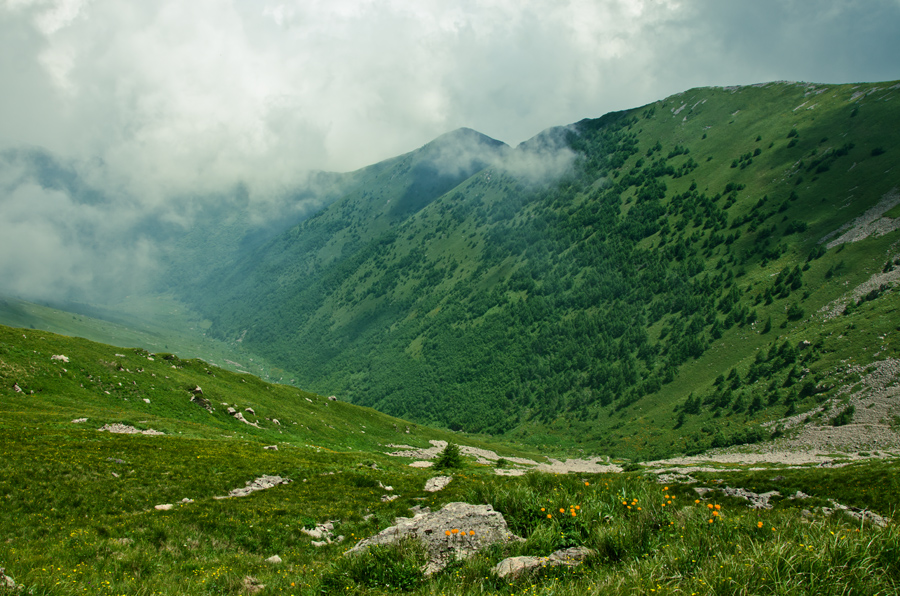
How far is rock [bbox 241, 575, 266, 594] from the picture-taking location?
9.88 metres

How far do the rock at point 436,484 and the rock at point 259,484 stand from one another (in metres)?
7.82

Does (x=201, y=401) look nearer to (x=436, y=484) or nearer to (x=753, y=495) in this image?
(x=436, y=484)

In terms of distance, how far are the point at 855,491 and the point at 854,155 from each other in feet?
564

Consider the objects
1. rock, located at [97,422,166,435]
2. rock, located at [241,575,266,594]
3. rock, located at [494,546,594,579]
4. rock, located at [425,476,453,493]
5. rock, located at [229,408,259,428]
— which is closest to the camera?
rock, located at [494,546,594,579]

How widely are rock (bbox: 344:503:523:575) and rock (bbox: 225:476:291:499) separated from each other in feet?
41.8

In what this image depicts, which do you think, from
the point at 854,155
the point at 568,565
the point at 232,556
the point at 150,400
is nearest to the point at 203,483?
the point at 232,556

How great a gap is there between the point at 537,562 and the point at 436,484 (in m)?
16.9

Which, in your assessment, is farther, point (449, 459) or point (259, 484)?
point (449, 459)

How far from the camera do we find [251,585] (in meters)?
10.4

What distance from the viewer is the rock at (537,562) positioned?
28.3 ft

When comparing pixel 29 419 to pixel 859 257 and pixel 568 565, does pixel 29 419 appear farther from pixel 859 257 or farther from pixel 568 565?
pixel 859 257

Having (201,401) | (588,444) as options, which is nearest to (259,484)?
(201,401)

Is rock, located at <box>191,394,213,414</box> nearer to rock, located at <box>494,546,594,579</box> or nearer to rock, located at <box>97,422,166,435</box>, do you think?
rock, located at <box>97,422,166,435</box>

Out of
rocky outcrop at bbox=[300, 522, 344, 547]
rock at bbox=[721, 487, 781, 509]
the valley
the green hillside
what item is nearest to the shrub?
the valley
